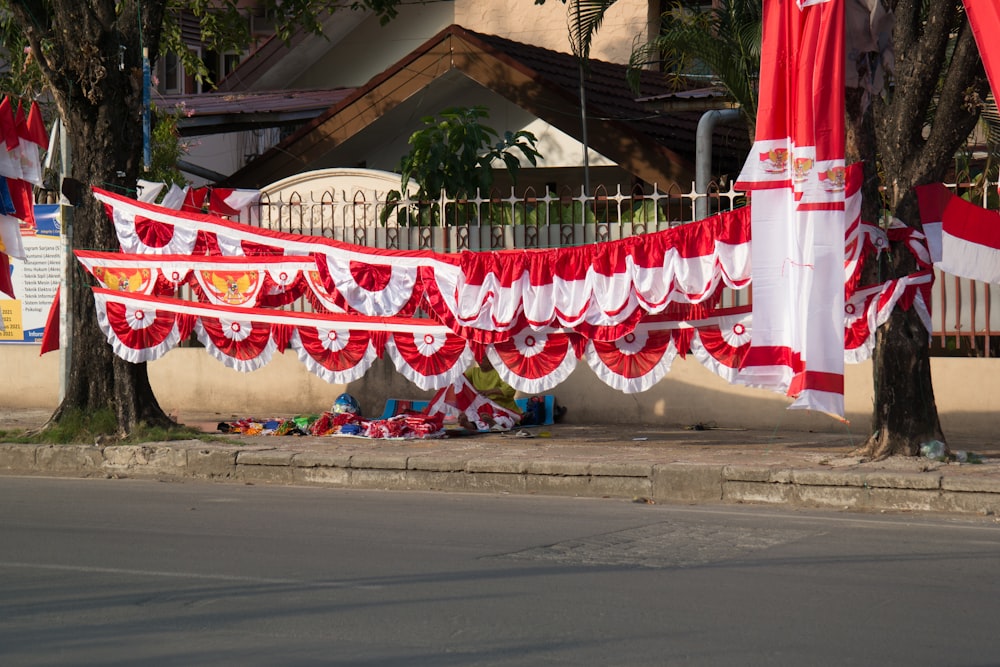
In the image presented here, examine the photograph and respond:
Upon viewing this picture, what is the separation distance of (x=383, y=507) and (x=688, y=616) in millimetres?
3879

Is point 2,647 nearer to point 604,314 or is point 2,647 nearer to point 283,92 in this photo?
point 604,314

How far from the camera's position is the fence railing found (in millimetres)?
→ 11648

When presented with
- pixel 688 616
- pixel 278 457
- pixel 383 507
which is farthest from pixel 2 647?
pixel 278 457

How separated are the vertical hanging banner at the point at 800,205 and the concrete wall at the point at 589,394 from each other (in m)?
2.87

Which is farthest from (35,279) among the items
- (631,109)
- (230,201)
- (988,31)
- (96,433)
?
(988,31)

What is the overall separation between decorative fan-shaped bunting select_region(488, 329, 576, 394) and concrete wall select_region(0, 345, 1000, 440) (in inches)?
87.1

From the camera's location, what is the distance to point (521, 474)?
1005 centimetres

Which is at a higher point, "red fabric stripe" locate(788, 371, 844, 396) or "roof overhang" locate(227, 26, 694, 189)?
"roof overhang" locate(227, 26, 694, 189)

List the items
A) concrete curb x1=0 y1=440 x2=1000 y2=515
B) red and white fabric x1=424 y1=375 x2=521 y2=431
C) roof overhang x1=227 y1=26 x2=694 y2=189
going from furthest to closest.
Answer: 1. roof overhang x1=227 y1=26 x2=694 y2=189
2. red and white fabric x1=424 y1=375 x2=521 y2=431
3. concrete curb x1=0 y1=440 x2=1000 y2=515

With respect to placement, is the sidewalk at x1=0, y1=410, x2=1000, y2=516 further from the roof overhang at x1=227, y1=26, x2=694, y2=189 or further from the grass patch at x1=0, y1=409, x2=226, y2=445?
the roof overhang at x1=227, y1=26, x2=694, y2=189

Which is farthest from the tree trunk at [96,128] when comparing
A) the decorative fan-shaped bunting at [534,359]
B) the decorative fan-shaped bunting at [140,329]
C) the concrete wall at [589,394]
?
the decorative fan-shaped bunting at [534,359]

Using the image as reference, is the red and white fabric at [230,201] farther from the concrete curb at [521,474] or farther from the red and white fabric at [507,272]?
the concrete curb at [521,474]

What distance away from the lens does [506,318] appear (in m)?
11.0

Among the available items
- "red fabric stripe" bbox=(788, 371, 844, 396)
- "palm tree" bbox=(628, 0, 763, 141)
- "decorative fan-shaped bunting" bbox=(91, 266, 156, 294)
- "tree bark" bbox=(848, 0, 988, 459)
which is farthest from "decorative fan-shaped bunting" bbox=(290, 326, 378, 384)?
"tree bark" bbox=(848, 0, 988, 459)
